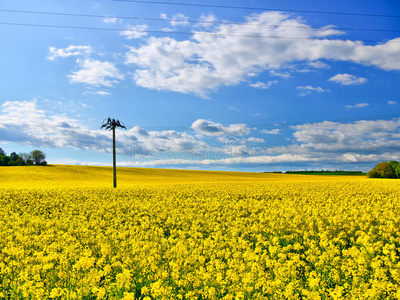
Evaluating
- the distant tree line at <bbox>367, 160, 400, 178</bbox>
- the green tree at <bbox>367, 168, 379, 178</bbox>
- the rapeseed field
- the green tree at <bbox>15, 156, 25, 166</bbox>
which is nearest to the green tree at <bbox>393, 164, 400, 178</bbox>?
the distant tree line at <bbox>367, 160, 400, 178</bbox>

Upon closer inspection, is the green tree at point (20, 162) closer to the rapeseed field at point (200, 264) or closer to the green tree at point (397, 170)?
the rapeseed field at point (200, 264)

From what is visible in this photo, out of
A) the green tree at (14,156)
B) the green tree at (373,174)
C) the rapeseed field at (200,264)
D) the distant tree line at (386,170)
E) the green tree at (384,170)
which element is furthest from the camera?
the green tree at (14,156)

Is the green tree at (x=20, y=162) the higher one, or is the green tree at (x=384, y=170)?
the green tree at (x=20, y=162)

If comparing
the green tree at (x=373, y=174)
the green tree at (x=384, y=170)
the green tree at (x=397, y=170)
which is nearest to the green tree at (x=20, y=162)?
the green tree at (x=373, y=174)

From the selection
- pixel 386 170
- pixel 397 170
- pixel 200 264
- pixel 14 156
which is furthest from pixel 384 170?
pixel 14 156

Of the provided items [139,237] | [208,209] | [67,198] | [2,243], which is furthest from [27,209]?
[139,237]

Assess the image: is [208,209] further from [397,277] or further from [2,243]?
[397,277]

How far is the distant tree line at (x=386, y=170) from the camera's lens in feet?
238

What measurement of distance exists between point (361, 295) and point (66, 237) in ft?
27.8

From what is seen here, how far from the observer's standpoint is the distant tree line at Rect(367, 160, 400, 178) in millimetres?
72581

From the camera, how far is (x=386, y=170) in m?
73.4

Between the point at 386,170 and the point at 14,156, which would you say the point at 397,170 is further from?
the point at 14,156

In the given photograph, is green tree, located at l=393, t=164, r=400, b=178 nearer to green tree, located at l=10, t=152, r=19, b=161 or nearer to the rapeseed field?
the rapeseed field

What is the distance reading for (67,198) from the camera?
23.6 metres
